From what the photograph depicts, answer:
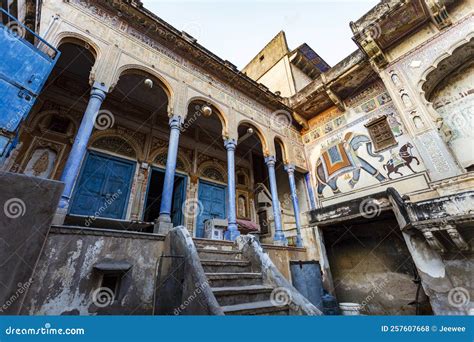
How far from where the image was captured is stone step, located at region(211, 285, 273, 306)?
3.10 m

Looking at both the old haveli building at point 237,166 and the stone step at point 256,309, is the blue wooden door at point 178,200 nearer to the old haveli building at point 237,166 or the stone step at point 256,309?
the old haveli building at point 237,166

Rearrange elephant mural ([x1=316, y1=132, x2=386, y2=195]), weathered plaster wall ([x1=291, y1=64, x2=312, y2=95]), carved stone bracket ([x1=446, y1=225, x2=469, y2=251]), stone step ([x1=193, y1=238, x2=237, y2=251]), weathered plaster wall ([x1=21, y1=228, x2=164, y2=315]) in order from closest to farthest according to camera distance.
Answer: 1. weathered plaster wall ([x1=21, y1=228, x2=164, y2=315])
2. carved stone bracket ([x1=446, y1=225, x2=469, y2=251])
3. stone step ([x1=193, y1=238, x2=237, y2=251])
4. elephant mural ([x1=316, y1=132, x2=386, y2=195])
5. weathered plaster wall ([x1=291, y1=64, x2=312, y2=95])

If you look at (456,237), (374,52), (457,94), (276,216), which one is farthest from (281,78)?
(456,237)

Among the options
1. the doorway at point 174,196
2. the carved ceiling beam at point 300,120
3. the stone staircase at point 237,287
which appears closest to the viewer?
the stone staircase at point 237,287

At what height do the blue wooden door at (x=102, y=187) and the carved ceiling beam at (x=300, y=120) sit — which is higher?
the carved ceiling beam at (x=300, y=120)

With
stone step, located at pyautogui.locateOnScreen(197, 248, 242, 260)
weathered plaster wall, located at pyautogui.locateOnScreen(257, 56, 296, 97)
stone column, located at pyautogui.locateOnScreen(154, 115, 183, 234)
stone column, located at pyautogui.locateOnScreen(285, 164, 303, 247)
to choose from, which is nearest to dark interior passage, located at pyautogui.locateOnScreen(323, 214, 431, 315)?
stone column, located at pyautogui.locateOnScreen(285, 164, 303, 247)

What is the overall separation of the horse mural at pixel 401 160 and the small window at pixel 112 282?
8515 millimetres

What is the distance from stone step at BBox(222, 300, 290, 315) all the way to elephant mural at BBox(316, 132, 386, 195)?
21.9 ft

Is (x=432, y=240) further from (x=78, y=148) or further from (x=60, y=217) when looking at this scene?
(x=78, y=148)

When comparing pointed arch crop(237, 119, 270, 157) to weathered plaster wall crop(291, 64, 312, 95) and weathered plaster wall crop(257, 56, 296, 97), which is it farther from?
weathered plaster wall crop(291, 64, 312, 95)

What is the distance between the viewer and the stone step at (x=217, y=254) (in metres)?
4.27

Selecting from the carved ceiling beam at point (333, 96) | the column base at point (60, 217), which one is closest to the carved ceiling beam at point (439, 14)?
the carved ceiling beam at point (333, 96)
